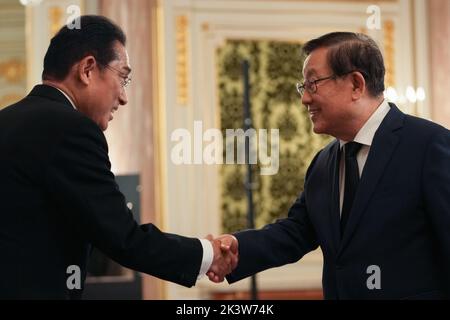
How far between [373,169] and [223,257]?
2.31 feet

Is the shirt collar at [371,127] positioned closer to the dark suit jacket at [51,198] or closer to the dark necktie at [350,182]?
the dark necktie at [350,182]

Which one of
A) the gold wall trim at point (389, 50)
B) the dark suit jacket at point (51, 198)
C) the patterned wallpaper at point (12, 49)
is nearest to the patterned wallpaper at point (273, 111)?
the gold wall trim at point (389, 50)

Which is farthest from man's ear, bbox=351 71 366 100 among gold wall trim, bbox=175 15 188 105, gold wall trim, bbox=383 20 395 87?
gold wall trim, bbox=383 20 395 87

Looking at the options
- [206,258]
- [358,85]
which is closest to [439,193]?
[358,85]

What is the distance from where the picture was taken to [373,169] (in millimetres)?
2572

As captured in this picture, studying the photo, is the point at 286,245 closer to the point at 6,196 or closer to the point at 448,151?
the point at 448,151

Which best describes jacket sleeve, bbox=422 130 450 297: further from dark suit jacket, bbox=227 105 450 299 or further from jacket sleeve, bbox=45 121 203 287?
jacket sleeve, bbox=45 121 203 287

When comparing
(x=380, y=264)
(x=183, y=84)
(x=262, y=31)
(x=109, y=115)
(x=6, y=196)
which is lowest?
(x=380, y=264)

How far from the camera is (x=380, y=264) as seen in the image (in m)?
2.50

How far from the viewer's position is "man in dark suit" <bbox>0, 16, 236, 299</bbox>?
2.21 metres

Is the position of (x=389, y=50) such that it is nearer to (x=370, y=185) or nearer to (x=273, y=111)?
(x=273, y=111)

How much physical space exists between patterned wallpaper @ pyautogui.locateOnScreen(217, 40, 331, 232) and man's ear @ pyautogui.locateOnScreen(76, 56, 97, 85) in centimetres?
495

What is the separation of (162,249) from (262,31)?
5.31 metres

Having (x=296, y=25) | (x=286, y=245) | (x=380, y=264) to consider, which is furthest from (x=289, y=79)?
(x=380, y=264)
